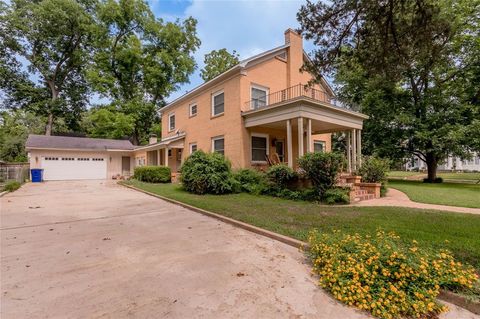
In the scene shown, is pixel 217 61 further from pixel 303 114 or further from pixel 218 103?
pixel 303 114

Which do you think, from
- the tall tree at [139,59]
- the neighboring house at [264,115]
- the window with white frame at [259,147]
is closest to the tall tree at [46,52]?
the tall tree at [139,59]

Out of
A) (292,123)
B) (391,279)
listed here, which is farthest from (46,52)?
(391,279)

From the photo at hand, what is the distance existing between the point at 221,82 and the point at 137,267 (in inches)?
457

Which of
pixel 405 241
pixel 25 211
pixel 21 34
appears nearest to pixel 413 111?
pixel 405 241

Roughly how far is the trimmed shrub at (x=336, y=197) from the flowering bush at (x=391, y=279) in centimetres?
487

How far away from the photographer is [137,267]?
335cm

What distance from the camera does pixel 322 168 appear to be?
323 inches

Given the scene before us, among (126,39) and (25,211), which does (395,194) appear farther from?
(126,39)

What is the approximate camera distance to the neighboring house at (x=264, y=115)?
1058cm

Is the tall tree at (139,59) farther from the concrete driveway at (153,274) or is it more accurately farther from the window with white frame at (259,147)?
the concrete driveway at (153,274)

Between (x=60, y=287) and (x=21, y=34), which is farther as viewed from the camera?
(x=21, y=34)

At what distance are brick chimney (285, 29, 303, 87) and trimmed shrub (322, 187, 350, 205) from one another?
7862mm

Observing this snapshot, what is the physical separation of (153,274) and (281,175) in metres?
7.22

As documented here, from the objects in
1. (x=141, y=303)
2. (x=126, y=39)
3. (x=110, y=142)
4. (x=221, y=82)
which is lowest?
(x=141, y=303)
